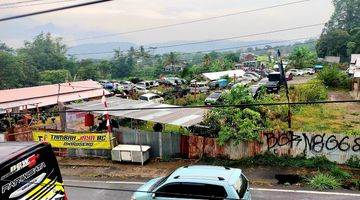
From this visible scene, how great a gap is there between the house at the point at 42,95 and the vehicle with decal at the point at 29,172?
22.9m

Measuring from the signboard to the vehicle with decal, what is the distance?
11595mm

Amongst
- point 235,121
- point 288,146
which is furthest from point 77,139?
point 288,146

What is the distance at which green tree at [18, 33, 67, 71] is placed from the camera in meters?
98.0

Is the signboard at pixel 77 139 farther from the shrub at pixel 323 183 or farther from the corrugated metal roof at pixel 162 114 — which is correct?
the shrub at pixel 323 183

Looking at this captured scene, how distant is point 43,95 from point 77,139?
17008 millimetres

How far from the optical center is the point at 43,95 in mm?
35562

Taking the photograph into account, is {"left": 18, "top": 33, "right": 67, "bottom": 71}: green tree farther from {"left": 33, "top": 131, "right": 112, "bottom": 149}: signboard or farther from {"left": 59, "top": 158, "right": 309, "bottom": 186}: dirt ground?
{"left": 59, "top": 158, "right": 309, "bottom": 186}: dirt ground

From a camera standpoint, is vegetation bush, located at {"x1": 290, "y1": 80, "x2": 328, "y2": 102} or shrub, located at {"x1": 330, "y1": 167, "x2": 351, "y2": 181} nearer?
shrub, located at {"x1": 330, "y1": 167, "x2": 351, "y2": 181}

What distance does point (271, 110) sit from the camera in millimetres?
26297

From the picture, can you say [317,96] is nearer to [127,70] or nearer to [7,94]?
[7,94]

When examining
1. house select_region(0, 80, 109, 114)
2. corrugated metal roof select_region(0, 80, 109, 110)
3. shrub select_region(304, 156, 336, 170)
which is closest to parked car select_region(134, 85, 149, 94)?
corrugated metal roof select_region(0, 80, 109, 110)

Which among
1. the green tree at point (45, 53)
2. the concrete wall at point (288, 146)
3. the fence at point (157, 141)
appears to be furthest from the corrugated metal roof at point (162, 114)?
the green tree at point (45, 53)

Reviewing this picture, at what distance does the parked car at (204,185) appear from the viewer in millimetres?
10898

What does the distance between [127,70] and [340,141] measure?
272ft
